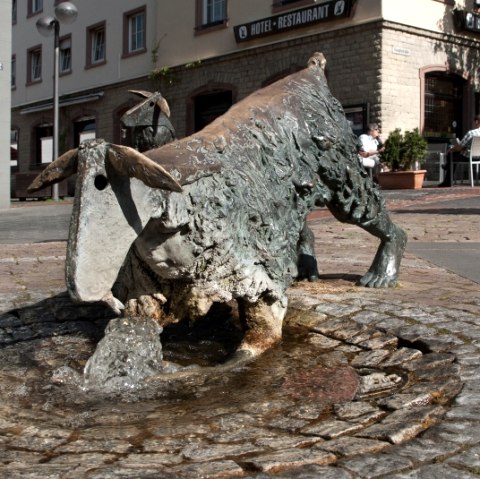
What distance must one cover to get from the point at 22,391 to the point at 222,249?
3.35 ft

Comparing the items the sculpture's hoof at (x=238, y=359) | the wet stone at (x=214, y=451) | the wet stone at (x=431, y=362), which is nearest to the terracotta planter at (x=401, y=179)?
the wet stone at (x=431, y=362)

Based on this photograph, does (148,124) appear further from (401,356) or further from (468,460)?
(468,460)

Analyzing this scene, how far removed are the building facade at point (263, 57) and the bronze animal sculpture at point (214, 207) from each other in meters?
14.0

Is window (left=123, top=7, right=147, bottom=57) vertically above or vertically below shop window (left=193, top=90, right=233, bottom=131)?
above

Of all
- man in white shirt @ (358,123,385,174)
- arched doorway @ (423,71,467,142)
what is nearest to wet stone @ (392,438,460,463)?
man in white shirt @ (358,123,385,174)

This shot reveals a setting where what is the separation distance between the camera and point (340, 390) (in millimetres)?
2982

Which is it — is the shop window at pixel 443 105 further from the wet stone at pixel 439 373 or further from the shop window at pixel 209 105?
the wet stone at pixel 439 373

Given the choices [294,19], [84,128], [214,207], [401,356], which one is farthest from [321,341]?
[84,128]

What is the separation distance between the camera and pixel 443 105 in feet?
63.5

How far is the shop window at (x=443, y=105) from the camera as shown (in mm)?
18984

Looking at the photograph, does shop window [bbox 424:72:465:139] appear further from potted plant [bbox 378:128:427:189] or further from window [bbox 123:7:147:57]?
window [bbox 123:7:147:57]

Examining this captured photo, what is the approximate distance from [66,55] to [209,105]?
8980 mm

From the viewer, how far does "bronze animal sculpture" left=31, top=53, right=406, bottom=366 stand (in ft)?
8.60

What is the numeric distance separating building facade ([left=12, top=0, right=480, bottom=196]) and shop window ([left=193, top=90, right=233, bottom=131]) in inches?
1.4
